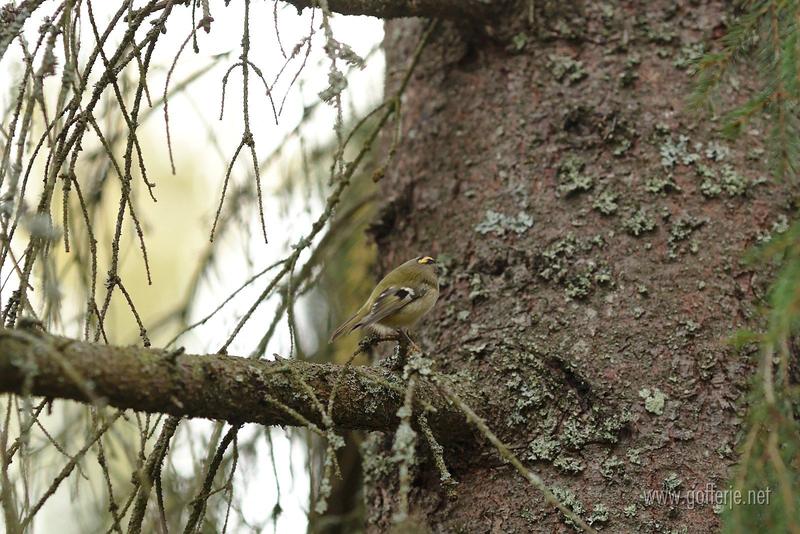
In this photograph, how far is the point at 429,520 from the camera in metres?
2.63

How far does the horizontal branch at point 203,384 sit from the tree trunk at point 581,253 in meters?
0.27

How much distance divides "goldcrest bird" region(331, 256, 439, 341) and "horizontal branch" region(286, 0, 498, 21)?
793 millimetres

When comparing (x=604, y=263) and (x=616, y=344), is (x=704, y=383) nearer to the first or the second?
(x=616, y=344)

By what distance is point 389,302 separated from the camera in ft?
11.8

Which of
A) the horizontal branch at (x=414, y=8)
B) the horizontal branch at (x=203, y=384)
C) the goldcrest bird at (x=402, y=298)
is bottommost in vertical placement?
the horizontal branch at (x=203, y=384)

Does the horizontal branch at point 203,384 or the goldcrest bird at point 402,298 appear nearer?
the horizontal branch at point 203,384

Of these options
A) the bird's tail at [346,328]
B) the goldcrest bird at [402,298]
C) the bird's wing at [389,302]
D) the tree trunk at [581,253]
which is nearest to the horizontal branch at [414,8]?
the tree trunk at [581,253]

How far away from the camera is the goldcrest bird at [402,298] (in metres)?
3.16

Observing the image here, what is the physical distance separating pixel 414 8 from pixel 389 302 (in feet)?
3.82

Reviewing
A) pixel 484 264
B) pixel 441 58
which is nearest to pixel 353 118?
pixel 441 58

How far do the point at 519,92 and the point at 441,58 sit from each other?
39 cm

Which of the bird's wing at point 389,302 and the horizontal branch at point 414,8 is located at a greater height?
the horizontal branch at point 414,8

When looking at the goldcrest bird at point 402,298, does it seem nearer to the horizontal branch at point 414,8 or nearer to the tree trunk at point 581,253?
the tree trunk at point 581,253

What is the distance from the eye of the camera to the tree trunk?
2473 mm
